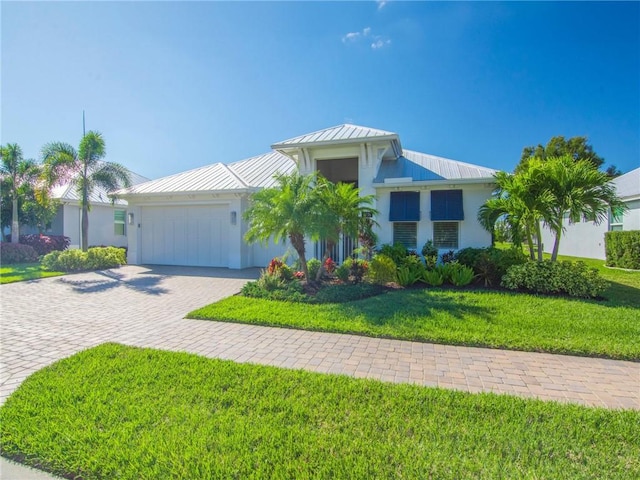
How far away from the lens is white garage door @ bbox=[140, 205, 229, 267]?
1482 cm

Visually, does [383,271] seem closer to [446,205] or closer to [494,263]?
[494,263]

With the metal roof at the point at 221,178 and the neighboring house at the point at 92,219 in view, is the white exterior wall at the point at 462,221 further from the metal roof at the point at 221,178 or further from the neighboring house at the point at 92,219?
the neighboring house at the point at 92,219

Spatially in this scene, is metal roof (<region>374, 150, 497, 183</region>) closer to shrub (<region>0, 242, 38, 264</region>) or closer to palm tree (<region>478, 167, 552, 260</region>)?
palm tree (<region>478, 167, 552, 260</region>)

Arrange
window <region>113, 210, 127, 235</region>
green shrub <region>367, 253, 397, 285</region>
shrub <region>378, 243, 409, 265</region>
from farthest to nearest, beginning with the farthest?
window <region>113, 210, 127, 235</region> < shrub <region>378, 243, 409, 265</region> < green shrub <region>367, 253, 397, 285</region>

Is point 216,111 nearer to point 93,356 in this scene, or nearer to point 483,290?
point 93,356

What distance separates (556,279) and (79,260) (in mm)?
18685

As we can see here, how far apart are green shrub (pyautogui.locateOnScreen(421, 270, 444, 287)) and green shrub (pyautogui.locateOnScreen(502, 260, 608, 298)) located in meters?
1.80

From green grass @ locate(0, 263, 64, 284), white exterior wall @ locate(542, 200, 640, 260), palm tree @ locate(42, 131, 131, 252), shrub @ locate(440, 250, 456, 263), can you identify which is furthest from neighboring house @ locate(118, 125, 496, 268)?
white exterior wall @ locate(542, 200, 640, 260)

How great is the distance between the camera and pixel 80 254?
45.5 ft

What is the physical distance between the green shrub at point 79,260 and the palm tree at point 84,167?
3.16 feet

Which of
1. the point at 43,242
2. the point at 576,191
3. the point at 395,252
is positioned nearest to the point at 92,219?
the point at 43,242

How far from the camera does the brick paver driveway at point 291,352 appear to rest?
391 centimetres

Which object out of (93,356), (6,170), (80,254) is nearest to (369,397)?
(93,356)

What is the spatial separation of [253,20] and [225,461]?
11.9 meters
